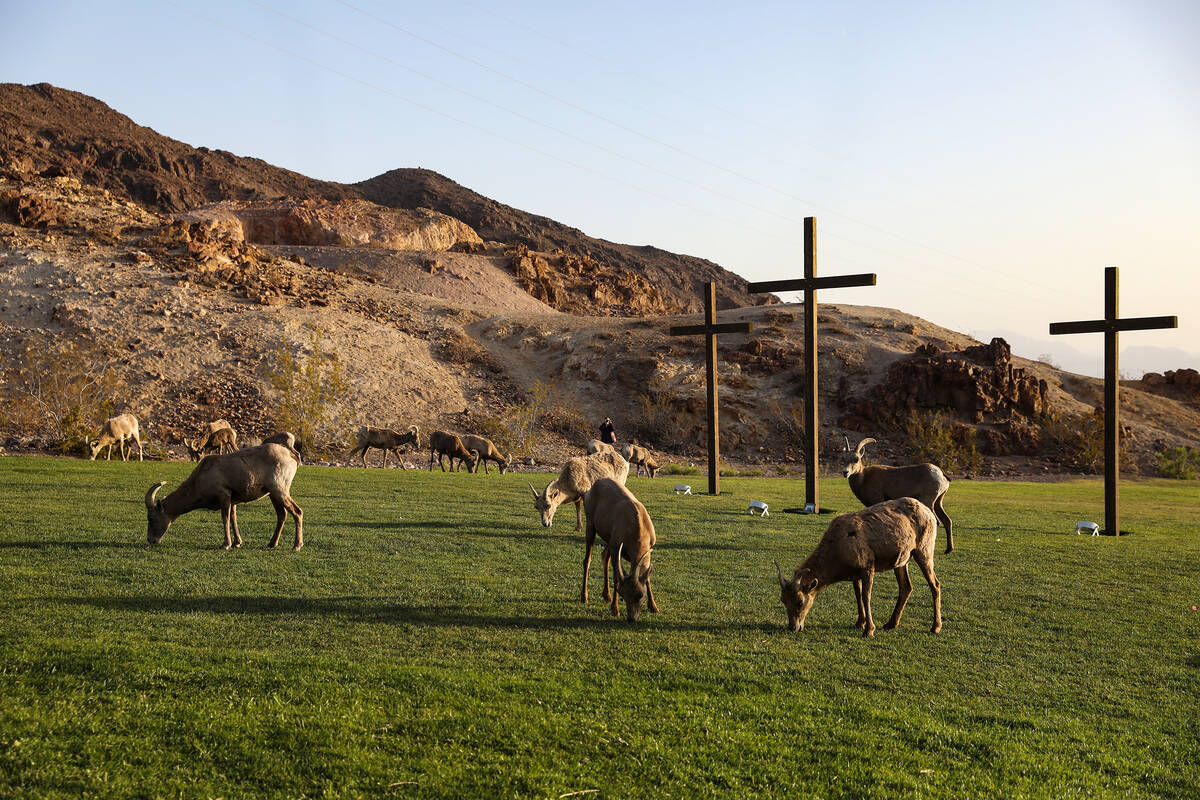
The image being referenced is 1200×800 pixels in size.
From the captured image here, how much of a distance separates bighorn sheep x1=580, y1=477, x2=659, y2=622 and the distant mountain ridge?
2936 inches

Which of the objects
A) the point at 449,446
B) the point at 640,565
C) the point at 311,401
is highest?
the point at 311,401

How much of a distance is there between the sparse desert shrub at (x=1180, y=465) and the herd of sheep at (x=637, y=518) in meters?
36.1

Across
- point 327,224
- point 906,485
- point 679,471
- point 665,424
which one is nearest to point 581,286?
point 327,224

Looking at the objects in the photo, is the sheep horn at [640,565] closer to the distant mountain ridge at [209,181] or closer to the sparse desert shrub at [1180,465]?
the sparse desert shrub at [1180,465]

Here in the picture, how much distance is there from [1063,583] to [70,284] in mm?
56933

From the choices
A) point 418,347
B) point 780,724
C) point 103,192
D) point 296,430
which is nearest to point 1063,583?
point 780,724

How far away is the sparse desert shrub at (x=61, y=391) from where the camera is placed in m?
32.7

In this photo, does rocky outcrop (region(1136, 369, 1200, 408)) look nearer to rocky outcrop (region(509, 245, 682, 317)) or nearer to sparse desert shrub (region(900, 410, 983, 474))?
sparse desert shrub (region(900, 410, 983, 474))

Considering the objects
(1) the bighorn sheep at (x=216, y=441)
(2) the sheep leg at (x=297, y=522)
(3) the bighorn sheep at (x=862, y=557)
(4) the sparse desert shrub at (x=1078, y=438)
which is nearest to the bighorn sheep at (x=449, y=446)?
(1) the bighorn sheep at (x=216, y=441)

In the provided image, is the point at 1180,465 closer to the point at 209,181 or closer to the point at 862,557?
the point at 862,557

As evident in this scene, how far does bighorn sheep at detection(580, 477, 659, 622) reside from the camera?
30.9ft

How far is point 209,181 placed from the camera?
120m

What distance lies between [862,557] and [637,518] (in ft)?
8.61

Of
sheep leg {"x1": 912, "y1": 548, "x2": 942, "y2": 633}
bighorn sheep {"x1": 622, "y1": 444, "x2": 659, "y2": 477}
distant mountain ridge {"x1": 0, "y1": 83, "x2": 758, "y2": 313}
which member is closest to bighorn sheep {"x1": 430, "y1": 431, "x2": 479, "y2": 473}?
bighorn sheep {"x1": 622, "y1": 444, "x2": 659, "y2": 477}
